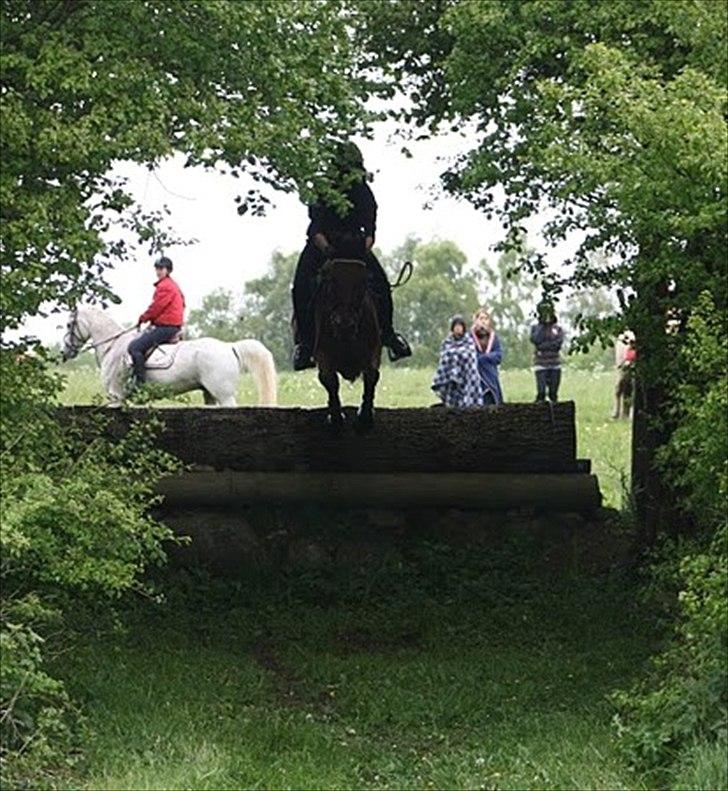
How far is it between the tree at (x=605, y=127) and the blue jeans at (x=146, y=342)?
7.32 meters

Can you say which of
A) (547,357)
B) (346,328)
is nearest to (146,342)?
(346,328)

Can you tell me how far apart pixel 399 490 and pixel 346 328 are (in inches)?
94.8

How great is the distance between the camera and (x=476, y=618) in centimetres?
1551

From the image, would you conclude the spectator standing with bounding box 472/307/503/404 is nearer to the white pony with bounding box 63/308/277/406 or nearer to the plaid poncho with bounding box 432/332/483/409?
the plaid poncho with bounding box 432/332/483/409

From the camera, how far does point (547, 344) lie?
27156 mm

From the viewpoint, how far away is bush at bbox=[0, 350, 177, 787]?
940 centimetres

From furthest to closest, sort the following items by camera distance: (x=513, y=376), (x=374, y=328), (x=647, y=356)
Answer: (x=513, y=376) < (x=374, y=328) < (x=647, y=356)

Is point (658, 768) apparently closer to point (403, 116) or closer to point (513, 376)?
point (403, 116)

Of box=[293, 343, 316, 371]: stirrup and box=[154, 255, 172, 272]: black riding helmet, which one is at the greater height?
box=[154, 255, 172, 272]: black riding helmet

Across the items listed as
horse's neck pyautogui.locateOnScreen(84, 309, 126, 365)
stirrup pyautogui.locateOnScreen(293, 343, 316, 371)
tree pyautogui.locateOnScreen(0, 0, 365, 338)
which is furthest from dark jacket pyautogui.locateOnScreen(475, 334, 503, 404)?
tree pyautogui.locateOnScreen(0, 0, 365, 338)

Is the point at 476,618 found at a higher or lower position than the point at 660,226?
lower

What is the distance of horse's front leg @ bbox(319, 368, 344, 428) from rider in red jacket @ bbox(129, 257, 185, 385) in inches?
184

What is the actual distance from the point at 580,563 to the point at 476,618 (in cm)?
216

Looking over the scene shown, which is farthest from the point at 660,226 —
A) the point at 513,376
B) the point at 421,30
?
the point at 513,376
